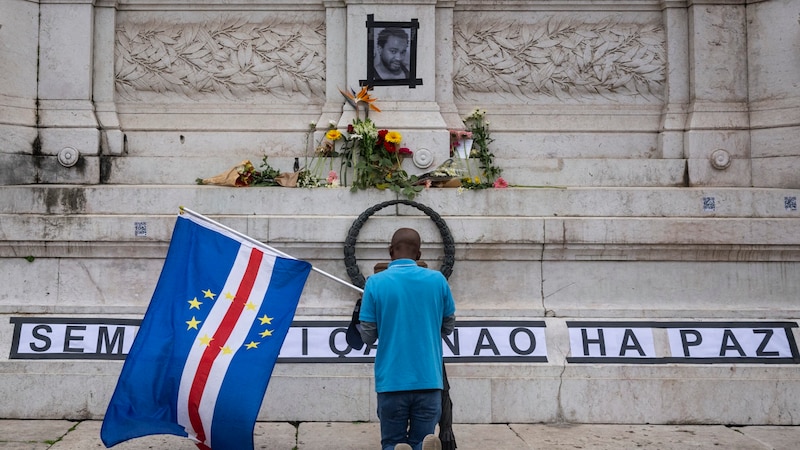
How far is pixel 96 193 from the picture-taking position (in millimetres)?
8031

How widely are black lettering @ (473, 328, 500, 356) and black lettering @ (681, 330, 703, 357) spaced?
5.86 ft

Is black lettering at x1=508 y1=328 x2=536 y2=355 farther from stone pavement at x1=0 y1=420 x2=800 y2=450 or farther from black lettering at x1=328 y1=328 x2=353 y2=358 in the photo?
black lettering at x1=328 y1=328 x2=353 y2=358

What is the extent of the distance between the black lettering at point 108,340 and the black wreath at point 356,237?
222 centimetres

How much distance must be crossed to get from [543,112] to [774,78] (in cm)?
272

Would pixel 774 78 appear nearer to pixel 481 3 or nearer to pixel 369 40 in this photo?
pixel 481 3

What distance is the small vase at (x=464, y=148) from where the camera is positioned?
9117 millimetres

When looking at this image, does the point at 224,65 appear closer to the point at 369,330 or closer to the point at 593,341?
the point at 593,341

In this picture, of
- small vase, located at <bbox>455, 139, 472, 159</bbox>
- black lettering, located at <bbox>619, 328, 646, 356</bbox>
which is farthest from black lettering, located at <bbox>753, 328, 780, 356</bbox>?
small vase, located at <bbox>455, 139, 472, 159</bbox>

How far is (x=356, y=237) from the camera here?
301 inches

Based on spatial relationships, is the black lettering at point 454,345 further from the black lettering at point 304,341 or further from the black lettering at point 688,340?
the black lettering at point 688,340

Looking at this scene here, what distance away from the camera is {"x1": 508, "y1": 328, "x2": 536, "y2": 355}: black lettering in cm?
738

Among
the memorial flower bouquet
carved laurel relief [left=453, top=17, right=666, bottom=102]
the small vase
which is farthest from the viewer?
carved laurel relief [left=453, top=17, right=666, bottom=102]

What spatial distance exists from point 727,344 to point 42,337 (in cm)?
651

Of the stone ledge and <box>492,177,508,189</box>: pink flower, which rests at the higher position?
<box>492,177,508,189</box>: pink flower
